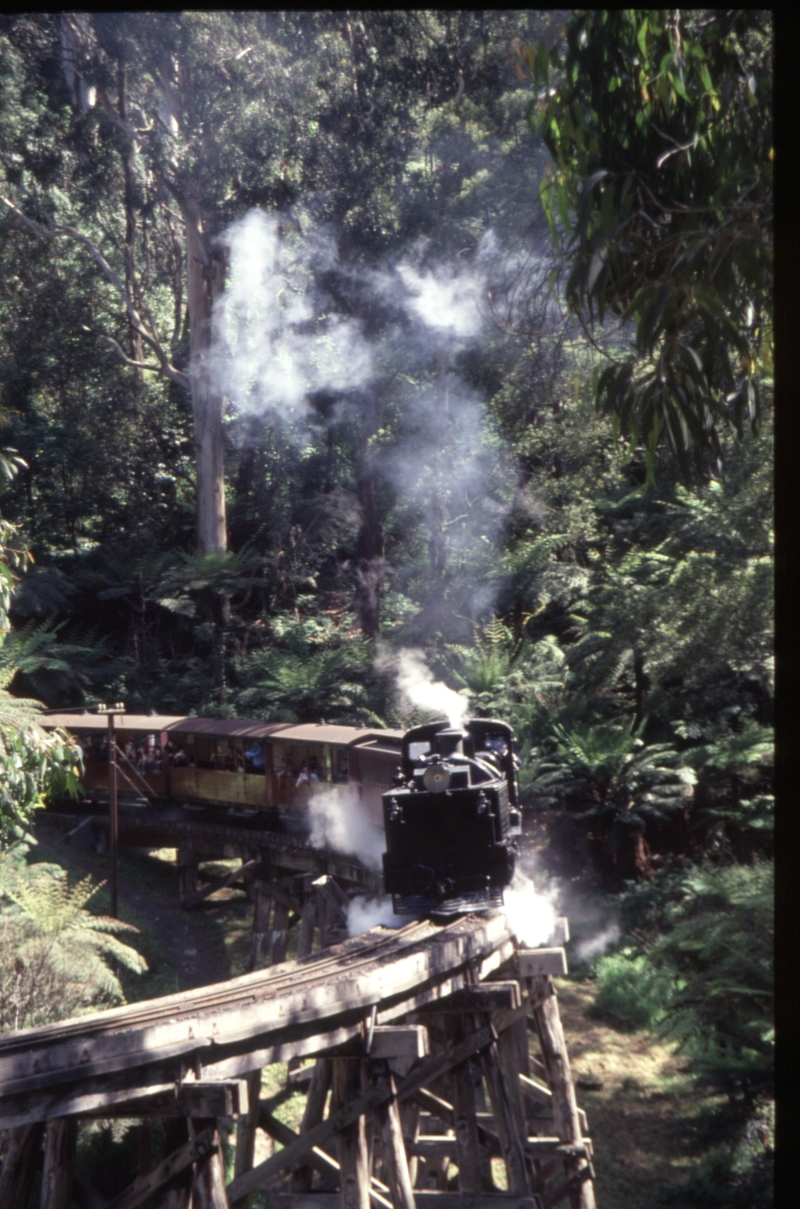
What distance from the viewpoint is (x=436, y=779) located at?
9.61 metres

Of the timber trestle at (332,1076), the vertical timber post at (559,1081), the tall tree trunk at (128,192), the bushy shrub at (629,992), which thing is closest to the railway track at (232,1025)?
the timber trestle at (332,1076)

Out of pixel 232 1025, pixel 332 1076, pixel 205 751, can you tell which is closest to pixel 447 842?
pixel 332 1076

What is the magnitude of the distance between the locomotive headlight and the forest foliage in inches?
209

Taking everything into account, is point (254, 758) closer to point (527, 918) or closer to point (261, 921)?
point (261, 921)

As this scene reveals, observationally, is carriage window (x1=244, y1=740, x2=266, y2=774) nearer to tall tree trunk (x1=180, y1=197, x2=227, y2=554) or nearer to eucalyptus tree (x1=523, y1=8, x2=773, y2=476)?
tall tree trunk (x1=180, y1=197, x2=227, y2=554)

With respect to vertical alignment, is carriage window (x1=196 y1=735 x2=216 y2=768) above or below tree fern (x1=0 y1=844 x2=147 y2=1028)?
above

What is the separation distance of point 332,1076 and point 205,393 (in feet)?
64.3

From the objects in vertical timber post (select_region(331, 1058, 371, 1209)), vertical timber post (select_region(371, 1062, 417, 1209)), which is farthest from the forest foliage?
vertical timber post (select_region(331, 1058, 371, 1209))

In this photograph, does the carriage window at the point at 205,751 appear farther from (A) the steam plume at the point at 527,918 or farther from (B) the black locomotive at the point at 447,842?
(B) the black locomotive at the point at 447,842

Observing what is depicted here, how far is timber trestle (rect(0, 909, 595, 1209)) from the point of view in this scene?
5.39 m

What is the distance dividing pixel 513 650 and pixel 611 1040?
8.48 meters

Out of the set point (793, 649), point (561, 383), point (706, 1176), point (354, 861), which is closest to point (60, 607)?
point (561, 383)

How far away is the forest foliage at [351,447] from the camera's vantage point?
16391mm

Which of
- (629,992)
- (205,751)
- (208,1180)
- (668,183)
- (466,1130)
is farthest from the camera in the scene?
(205,751)
